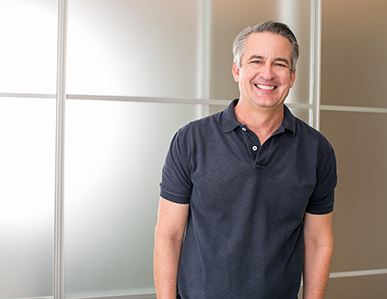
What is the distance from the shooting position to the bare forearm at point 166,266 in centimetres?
167

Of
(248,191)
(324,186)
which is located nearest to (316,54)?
(324,186)

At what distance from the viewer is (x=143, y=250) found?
2.91m

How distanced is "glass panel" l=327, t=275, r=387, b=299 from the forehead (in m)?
2.09

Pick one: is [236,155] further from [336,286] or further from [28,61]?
[336,286]

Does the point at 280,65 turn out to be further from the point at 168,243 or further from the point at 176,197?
the point at 168,243

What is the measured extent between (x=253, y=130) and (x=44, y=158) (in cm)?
135

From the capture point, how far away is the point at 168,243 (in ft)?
5.49

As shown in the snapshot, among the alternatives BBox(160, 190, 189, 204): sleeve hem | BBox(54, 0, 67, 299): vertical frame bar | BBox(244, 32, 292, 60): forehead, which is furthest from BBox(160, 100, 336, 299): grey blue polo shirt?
BBox(54, 0, 67, 299): vertical frame bar

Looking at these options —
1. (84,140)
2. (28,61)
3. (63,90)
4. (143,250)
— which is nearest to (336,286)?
(143,250)

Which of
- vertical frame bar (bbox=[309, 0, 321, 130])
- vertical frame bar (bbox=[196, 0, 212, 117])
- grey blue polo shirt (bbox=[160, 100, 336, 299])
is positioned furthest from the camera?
vertical frame bar (bbox=[309, 0, 321, 130])

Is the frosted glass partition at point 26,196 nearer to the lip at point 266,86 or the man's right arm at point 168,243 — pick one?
the man's right arm at point 168,243

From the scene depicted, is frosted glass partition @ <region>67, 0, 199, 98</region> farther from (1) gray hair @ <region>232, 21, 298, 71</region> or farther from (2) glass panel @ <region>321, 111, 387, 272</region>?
(1) gray hair @ <region>232, 21, 298, 71</region>

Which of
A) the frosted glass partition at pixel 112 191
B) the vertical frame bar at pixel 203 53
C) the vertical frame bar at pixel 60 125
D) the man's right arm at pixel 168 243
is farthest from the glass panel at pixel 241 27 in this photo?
the man's right arm at pixel 168 243

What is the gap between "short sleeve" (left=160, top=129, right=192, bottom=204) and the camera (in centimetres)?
163
